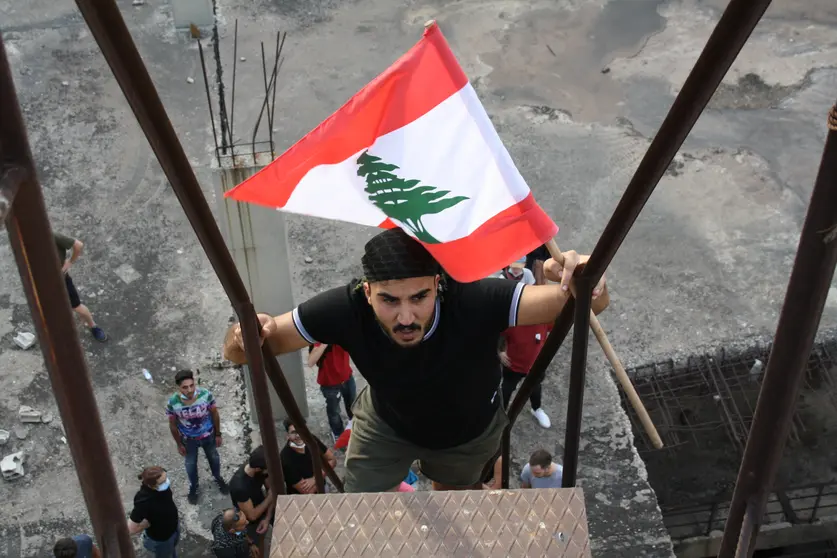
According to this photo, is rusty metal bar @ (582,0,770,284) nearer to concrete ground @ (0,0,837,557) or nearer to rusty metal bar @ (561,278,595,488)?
rusty metal bar @ (561,278,595,488)

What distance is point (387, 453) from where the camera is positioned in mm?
4004

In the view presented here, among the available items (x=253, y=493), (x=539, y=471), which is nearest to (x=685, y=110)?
(x=539, y=471)

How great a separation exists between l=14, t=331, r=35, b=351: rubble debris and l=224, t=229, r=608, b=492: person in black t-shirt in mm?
4284

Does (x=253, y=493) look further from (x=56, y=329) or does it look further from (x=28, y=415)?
(x=56, y=329)

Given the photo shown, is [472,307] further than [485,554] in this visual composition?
Yes

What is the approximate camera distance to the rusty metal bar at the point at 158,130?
7.00 ft

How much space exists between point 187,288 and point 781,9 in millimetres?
7918

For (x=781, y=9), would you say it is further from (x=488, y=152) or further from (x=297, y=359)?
(x=488, y=152)

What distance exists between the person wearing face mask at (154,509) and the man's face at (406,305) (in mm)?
2570

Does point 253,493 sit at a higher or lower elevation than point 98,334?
lower

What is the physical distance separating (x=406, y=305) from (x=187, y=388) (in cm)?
296

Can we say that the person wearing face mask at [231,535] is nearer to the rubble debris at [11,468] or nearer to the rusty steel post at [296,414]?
the rusty steel post at [296,414]

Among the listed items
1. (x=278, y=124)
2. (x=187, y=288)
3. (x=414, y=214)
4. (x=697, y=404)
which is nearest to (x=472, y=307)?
(x=414, y=214)

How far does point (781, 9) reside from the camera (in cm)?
1151
